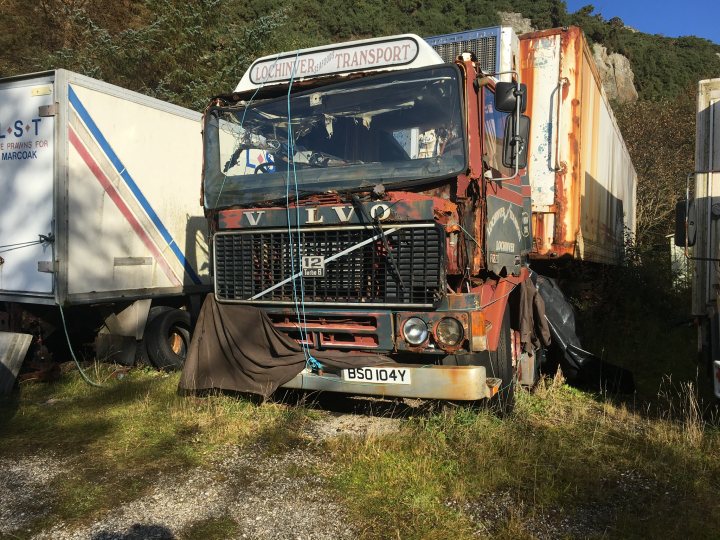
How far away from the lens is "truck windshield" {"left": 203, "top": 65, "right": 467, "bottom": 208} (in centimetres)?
443

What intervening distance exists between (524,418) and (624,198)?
8.82m

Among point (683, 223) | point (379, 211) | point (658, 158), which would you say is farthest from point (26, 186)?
point (658, 158)

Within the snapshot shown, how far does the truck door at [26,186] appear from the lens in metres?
6.05

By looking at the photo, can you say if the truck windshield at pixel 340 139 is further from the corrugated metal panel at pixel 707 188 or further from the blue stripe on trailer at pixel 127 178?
the corrugated metal panel at pixel 707 188

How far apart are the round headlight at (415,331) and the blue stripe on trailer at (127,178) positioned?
4030 millimetres

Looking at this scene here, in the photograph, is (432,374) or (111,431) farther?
(111,431)

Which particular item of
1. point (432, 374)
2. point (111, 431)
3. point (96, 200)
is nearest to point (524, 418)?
point (432, 374)

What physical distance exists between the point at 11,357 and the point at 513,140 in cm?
525

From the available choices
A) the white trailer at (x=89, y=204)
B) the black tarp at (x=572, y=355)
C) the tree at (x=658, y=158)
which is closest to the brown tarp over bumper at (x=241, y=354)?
the white trailer at (x=89, y=204)

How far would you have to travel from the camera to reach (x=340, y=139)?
4.75m

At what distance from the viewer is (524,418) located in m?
5.04

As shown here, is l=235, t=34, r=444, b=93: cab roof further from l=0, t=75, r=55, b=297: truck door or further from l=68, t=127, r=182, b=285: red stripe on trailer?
l=0, t=75, r=55, b=297: truck door

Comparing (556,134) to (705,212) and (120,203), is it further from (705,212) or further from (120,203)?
(120,203)

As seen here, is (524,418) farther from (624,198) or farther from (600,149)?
(624,198)
